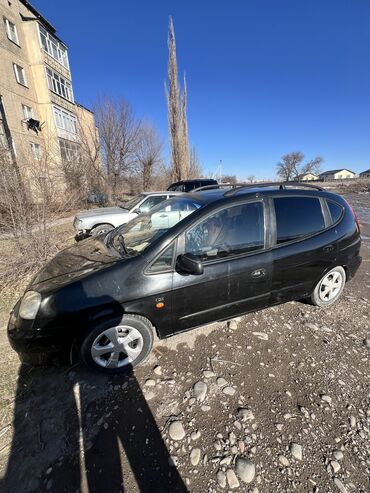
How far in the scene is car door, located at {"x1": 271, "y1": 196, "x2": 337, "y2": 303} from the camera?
9.32 feet

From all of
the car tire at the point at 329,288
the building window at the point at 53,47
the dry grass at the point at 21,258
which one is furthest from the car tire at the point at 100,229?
the building window at the point at 53,47

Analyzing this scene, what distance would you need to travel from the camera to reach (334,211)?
335 cm

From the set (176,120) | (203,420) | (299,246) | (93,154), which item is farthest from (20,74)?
(203,420)

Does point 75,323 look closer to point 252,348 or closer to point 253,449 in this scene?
point 253,449

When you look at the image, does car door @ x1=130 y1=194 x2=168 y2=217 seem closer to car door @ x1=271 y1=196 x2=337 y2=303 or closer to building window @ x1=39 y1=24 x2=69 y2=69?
car door @ x1=271 y1=196 x2=337 y2=303

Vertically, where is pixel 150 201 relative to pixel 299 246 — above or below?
above

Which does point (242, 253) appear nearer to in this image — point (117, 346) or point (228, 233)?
point (228, 233)

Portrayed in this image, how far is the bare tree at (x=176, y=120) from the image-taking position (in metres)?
20.7

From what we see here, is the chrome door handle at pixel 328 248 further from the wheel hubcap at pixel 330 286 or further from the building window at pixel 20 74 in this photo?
the building window at pixel 20 74

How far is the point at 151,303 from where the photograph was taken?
7.69ft

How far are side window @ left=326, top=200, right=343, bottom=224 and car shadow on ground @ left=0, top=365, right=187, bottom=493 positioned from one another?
3312mm

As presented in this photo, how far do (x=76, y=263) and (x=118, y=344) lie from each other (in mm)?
1016

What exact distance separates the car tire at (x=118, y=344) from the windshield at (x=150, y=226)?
2.46 ft

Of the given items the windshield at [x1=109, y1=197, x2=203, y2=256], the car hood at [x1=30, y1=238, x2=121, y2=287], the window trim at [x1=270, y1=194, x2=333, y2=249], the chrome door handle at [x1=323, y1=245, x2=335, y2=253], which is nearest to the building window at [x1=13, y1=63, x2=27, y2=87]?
the windshield at [x1=109, y1=197, x2=203, y2=256]
